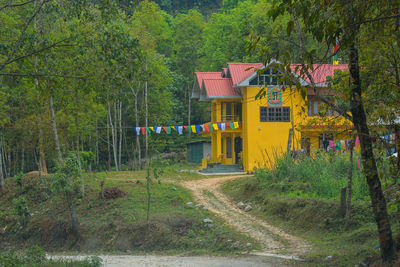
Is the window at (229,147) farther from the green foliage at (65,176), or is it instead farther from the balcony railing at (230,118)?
the green foliage at (65,176)

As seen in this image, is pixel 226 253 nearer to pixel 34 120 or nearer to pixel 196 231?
pixel 196 231

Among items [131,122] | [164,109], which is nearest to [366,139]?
[164,109]

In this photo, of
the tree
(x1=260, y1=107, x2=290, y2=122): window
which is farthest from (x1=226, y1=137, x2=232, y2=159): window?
the tree

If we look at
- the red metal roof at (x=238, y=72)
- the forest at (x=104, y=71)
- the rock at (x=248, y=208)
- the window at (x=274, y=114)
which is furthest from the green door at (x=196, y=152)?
the rock at (x=248, y=208)

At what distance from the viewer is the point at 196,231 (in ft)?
49.4

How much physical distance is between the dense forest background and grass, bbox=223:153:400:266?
14.8 feet

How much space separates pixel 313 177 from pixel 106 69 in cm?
869

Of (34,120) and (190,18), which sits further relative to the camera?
(190,18)

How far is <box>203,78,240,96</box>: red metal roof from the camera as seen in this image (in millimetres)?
29797

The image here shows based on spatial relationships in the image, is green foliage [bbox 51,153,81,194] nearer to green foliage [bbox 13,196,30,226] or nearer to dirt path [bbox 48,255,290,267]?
green foliage [bbox 13,196,30,226]

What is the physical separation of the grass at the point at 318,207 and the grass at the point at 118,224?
193 cm

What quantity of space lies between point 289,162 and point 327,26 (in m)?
12.6

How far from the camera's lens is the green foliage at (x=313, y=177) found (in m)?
13.9

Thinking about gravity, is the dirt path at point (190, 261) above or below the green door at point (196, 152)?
below
